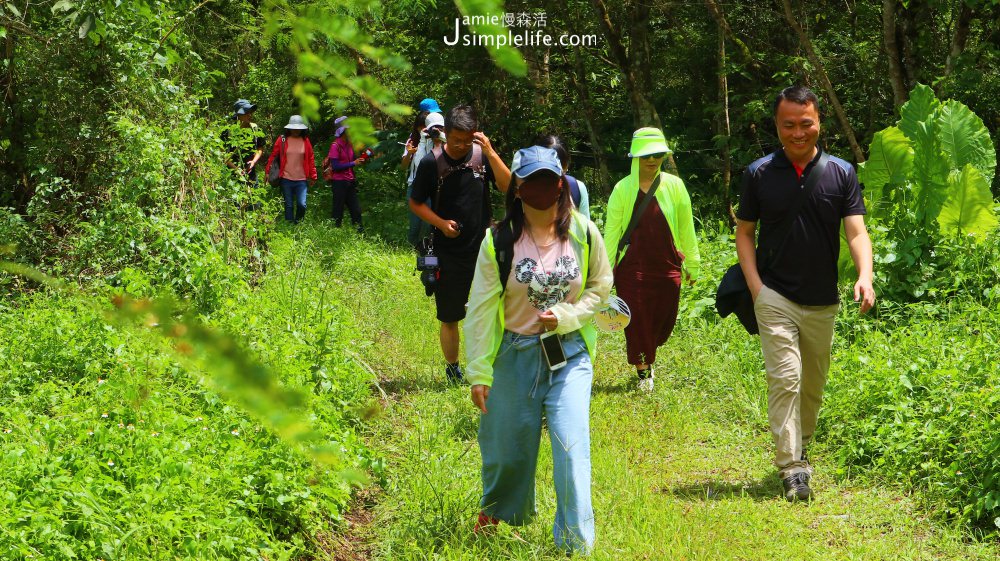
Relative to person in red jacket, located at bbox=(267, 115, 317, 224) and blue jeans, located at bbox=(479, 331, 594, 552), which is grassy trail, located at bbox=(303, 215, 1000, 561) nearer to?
blue jeans, located at bbox=(479, 331, 594, 552)

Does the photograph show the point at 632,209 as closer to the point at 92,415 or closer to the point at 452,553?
the point at 452,553

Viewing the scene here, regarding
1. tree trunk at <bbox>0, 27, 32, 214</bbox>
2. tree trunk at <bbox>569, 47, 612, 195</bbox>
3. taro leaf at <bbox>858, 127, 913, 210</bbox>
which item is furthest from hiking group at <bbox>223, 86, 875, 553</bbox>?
tree trunk at <bbox>569, 47, 612, 195</bbox>

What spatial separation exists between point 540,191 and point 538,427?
102cm

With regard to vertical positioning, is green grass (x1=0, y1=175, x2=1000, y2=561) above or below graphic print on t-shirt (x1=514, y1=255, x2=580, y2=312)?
below

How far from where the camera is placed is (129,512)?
4.22 meters

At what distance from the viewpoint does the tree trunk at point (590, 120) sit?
16.4 metres

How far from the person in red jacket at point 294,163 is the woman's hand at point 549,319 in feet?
34.4

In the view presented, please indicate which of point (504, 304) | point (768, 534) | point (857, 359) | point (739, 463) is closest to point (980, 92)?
point (857, 359)

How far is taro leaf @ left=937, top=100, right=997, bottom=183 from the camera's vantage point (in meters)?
9.06

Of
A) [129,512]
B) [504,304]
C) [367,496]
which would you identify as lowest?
[367,496]

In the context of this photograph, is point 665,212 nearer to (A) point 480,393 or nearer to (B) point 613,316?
(B) point 613,316

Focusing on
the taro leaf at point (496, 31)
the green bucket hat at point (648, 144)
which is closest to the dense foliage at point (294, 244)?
the taro leaf at point (496, 31)

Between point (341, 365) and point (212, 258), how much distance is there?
1.66 metres

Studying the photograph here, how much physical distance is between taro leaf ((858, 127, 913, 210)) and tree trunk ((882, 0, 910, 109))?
2.66 meters
